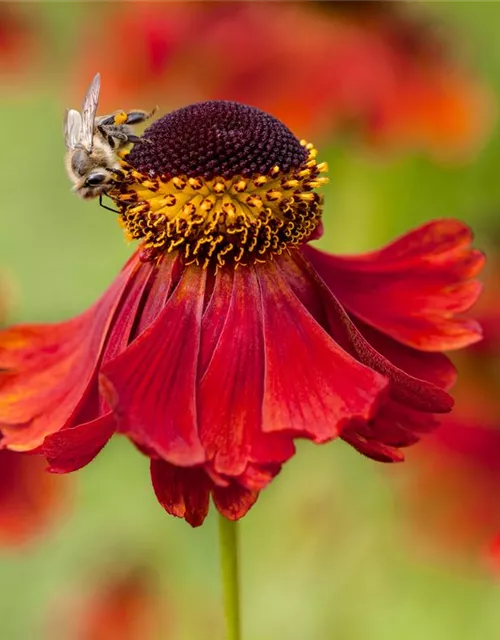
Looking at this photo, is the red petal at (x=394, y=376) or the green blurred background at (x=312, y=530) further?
the green blurred background at (x=312, y=530)

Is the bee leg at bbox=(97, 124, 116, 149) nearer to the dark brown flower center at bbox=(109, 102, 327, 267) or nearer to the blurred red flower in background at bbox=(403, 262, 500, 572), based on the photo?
the dark brown flower center at bbox=(109, 102, 327, 267)

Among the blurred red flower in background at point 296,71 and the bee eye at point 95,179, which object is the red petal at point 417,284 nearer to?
the bee eye at point 95,179

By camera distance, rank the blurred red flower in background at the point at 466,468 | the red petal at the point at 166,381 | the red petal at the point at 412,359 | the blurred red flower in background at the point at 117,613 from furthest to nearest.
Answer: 1. the blurred red flower in background at the point at 117,613
2. the blurred red flower in background at the point at 466,468
3. the red petal at the point at 412,359
4. the red petal at the point at 166,381

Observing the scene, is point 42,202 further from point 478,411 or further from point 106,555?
point 478,411

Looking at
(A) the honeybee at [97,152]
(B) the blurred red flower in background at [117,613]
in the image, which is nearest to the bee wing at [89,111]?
(A) the honeybee at [97,152]

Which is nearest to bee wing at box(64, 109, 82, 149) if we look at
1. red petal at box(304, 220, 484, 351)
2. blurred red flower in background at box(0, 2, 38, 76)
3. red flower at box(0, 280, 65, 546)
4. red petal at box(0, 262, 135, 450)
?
red petal at box(0, 262, 135, 450)

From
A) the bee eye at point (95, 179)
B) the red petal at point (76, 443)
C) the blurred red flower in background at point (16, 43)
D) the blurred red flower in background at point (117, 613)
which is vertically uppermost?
the blurred red flower in background at point (16, 43)

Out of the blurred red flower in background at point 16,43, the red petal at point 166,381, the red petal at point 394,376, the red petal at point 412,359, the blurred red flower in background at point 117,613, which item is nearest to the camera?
the red petal at point 166,381
